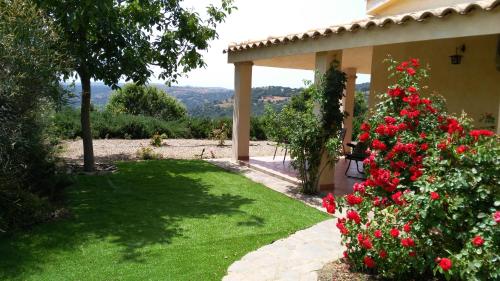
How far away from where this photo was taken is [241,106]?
1198cm

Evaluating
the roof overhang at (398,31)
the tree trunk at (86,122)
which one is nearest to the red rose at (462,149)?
the roof overhang at (398,31)

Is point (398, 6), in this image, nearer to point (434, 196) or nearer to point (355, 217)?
point (355, 217)

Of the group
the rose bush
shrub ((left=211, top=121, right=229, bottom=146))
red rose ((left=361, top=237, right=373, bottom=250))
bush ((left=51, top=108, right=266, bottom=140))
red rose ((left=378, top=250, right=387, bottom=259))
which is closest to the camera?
the rose bush

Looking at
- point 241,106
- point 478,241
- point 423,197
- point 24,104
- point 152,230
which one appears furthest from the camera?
point 241,106

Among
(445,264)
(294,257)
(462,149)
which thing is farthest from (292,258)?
(462,149)

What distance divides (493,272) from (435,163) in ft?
3.65

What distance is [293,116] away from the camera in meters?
8.56

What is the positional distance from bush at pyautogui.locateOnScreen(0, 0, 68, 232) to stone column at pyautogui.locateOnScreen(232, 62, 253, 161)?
585cm

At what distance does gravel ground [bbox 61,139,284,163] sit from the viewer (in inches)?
510

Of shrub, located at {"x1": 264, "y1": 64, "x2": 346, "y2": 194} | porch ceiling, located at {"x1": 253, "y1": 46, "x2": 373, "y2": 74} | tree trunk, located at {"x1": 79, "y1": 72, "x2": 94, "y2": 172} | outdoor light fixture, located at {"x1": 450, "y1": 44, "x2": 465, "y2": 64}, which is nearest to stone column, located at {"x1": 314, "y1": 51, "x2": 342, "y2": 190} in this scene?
shrub, located at {"x1": 264, "y1": 64, "x2": 346, "y2": 194}

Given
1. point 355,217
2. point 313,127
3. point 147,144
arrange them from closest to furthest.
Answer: point 355,217 → point 313,127 → point 147,144

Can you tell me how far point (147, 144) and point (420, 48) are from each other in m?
10.8

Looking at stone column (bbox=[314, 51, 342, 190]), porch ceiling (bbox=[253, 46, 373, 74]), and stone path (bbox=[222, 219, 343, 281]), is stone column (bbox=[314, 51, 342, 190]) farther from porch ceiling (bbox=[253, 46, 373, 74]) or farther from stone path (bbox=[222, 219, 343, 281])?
stone path (bbox=[222, 219, 343, 281])

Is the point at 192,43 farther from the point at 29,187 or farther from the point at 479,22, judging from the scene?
the point at 479,22
